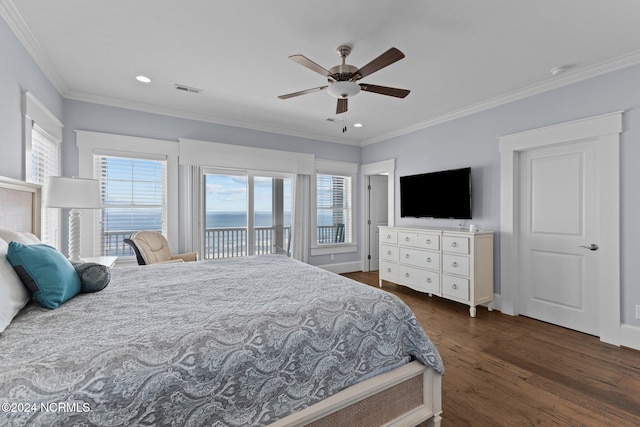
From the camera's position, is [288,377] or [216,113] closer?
[288,377]

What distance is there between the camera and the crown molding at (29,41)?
6.58ft

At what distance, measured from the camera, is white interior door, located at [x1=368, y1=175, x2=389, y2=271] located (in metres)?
6.06

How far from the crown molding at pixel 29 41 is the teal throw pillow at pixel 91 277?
6.31 ft

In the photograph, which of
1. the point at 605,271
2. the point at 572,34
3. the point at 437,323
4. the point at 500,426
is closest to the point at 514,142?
the point at 572,34

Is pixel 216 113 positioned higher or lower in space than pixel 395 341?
higher

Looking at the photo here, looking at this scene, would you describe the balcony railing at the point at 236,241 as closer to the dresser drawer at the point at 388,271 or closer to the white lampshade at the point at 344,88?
the dresser drawer at the point at 388,271

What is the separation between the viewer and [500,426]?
1.69 m

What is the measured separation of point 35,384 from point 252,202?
4.07 metres

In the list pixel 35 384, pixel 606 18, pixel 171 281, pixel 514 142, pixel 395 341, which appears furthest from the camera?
pixel 514 142

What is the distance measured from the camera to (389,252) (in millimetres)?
4637

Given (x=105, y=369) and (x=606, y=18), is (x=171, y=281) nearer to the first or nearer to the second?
(x=105, y=369)

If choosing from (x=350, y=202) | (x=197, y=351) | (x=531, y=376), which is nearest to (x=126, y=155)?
(x=197, y=351)

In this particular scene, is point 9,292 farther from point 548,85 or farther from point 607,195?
point 548,85

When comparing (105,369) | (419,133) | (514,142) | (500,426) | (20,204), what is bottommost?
(500,426)
